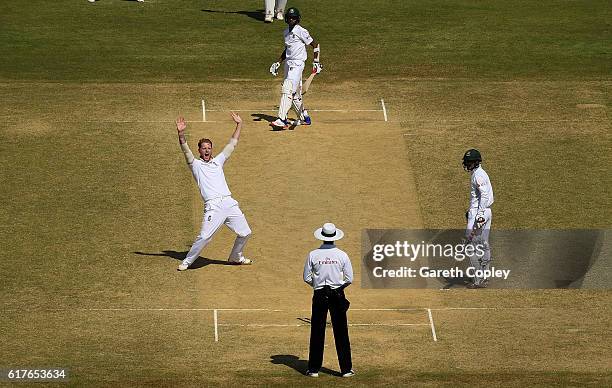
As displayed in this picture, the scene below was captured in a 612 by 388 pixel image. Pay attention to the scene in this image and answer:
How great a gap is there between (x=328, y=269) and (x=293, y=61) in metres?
13.1

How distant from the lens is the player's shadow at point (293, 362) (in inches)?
1041

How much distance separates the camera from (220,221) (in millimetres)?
30750

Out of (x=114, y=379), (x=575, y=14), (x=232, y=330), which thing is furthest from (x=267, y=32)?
(x=114, y=379)

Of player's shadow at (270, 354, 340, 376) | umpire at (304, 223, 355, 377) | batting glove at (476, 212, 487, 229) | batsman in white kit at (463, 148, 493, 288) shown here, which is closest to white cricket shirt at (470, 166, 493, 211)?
batsman in white kit at (463, 148, 493, 288)

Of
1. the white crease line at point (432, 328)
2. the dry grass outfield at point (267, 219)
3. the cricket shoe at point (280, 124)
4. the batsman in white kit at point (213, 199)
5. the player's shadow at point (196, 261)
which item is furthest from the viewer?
the cricket shoe at point (280, 124)

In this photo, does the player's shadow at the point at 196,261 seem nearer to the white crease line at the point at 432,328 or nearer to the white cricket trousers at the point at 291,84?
the white crease line at the point at 432,328

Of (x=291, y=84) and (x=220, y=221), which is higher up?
(x=291, y=84)

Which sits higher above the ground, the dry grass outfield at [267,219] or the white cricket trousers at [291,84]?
the white cricket trousers at [291,84]

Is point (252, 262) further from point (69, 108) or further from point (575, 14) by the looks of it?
point (575, 14)

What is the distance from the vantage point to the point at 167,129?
39.0 metres

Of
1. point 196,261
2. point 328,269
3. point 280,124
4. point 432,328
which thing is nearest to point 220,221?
point 196,261

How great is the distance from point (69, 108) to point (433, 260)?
1247 centimetres

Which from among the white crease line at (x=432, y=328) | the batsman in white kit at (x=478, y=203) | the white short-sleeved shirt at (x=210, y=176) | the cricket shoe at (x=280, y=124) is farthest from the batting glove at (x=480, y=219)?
the cricket shoe at (x=280, y=124)

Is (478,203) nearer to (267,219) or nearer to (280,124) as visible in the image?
(267,219)
